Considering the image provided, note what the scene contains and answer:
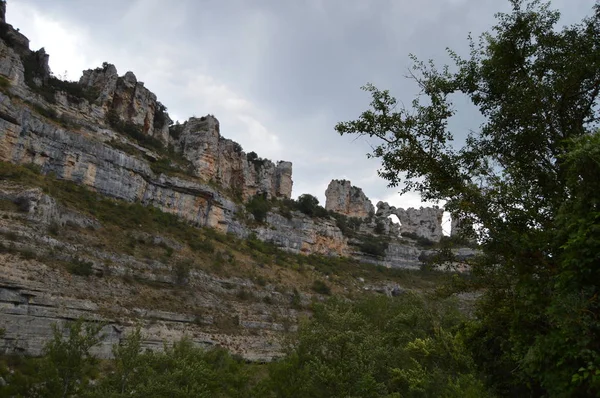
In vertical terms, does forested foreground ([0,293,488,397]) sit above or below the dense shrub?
below

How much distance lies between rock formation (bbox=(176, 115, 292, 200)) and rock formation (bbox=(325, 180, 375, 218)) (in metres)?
18.7

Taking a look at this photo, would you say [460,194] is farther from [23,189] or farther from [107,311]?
[23,189]

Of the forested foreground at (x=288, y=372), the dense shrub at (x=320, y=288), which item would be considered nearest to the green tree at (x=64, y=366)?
the forested foreground at (x=288, y=372)

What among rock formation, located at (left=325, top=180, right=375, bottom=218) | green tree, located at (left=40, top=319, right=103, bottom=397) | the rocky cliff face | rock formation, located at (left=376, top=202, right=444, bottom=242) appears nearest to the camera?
green tree, located at (left=40, top=319, right=103, bottom=397)

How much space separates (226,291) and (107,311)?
16479mm

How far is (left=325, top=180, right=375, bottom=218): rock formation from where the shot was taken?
10888 centimetres

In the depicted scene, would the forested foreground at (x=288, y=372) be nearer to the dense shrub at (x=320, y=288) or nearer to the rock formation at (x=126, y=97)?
the dense shrub at (x=320, y=288)

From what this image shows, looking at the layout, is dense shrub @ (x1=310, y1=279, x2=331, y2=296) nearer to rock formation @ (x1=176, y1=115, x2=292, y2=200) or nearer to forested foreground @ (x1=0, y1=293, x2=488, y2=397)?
rock formation @ (x1=176, y1=115, x2=292, y2=200)

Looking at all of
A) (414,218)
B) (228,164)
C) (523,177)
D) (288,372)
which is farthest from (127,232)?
(414,218)

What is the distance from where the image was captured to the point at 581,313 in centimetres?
536

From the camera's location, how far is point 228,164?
7925 cm

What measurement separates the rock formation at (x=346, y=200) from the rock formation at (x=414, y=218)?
7289 millimetres

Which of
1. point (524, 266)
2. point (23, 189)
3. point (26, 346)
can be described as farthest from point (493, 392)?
point (23, 189)

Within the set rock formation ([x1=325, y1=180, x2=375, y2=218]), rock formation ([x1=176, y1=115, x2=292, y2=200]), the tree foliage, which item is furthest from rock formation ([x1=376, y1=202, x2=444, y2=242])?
the tree foliage
